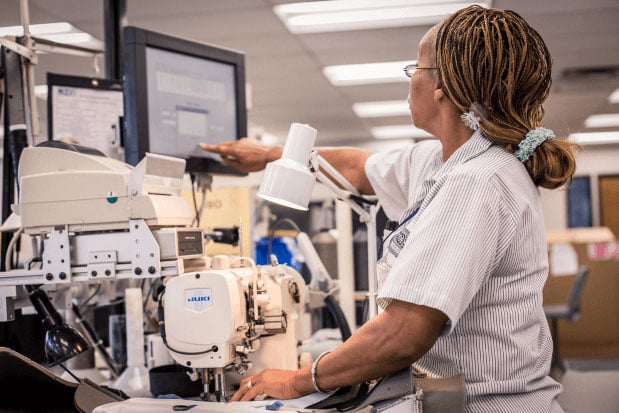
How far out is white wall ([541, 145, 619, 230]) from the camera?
10.5 meters

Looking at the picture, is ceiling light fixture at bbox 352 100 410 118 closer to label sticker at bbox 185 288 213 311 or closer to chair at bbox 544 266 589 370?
chair at bbox 544 266 589 370

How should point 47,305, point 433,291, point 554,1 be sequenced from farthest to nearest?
point 554,1 < point 47,305 < point 433,291

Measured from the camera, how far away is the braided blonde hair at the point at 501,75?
130cm

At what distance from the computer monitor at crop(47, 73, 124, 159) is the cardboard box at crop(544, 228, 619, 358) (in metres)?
5.66

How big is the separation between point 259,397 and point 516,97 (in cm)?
73

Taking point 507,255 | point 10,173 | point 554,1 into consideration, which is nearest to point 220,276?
point 507,255

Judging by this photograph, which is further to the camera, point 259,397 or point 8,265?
point 8,265

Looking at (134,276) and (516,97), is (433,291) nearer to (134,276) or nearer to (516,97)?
(516,97)

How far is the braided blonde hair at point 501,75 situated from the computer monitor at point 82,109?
4.06ft

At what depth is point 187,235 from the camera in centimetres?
149

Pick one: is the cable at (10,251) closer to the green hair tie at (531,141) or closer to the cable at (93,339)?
the cable at (93,339)

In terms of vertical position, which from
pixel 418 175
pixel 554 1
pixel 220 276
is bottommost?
pixel 220 276

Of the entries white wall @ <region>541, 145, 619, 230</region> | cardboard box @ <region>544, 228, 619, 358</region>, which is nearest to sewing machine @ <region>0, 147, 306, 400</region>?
cardboard box @ <region>544, 228, 619, 358</region>

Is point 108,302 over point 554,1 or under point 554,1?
under
